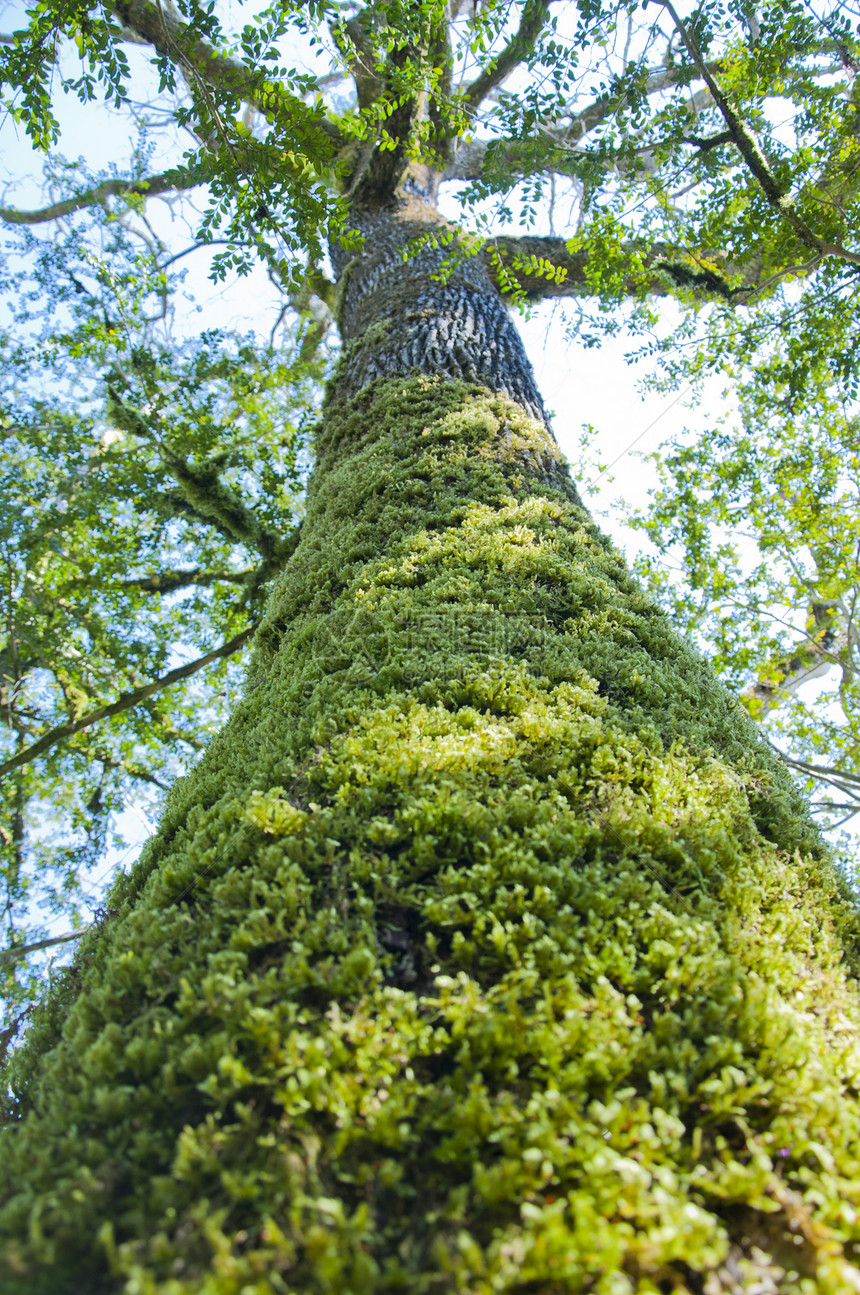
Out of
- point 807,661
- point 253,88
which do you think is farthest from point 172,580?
point 807,661

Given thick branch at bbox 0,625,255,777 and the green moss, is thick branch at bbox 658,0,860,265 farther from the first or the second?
thick branch at bbox 0,625,255,777

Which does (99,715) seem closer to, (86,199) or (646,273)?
(646,273)

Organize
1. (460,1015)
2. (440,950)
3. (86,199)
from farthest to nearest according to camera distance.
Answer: (86,199)
(440,950)
(460,1015)

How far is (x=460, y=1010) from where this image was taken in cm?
127

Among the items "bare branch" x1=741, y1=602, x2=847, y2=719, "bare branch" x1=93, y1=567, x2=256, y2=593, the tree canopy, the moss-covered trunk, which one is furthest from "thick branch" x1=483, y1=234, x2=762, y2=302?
"bare branch" x1=741, y1=602, x2=847, y2=719

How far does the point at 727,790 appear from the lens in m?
2.10

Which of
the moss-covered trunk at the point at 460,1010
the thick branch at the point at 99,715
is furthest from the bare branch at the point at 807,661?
the moss-covered trunk at the point at 460,1010

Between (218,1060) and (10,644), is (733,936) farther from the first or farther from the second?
(10,644)

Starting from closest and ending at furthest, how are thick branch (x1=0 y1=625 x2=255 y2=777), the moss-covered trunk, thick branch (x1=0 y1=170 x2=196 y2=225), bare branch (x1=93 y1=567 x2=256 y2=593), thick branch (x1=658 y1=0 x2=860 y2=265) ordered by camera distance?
the moss-covered trunk
thick branch (x1=658 y1=0 x2=860 y2=265)
thick branch (x1=0 y1=625 x2=255 y2=777)
bare branch (x1=93 y1=567 x2=256 y2=593)
thick branch (x1=0 y1=170 x2=196 y2=225)

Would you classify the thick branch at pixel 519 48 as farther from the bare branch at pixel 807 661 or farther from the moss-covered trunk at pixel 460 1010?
the bare branch at pixel 807 661

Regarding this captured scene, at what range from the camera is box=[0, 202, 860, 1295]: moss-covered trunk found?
1.02 meters

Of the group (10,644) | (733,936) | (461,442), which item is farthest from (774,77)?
(10,644)

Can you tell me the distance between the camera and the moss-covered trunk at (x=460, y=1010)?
3.35 ft

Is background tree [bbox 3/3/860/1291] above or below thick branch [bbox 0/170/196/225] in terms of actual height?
below
